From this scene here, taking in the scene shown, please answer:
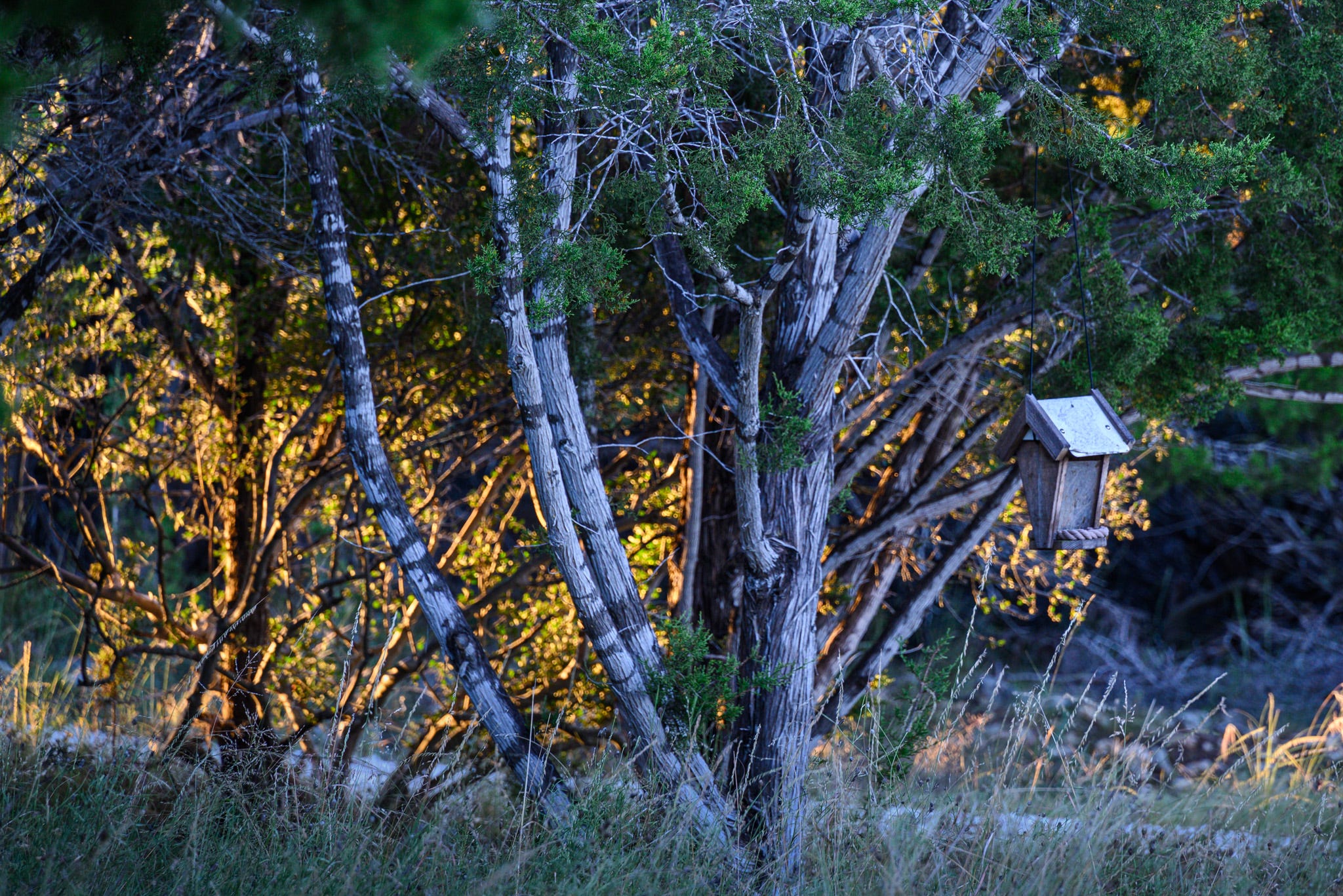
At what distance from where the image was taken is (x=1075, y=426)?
3.34 meters

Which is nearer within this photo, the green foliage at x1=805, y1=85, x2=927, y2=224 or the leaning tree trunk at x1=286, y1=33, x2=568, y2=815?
the green foliage at x1=805, y1=85, x2=927, y2=224

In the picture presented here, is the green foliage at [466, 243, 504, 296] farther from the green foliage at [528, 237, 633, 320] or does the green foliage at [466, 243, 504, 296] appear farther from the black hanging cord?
the black hanging cord

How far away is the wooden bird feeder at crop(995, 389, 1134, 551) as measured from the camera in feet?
10.9

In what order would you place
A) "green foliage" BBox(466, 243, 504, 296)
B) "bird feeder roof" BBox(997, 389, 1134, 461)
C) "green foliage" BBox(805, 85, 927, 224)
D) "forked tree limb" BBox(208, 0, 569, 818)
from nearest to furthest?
1. "green foliage" BBox(805, 85, 927, 224)
2. "green foliage" BBox(466, 243, 504, 296)
3. "bird feeder roof" BBox(997, 389, 1134, 461)
4. "forked tree limb" BBox(208, 0, 569, 818)

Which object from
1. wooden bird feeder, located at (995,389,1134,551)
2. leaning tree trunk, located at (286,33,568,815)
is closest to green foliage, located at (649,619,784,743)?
leaning tree trunk, located at (286,33,568,815)

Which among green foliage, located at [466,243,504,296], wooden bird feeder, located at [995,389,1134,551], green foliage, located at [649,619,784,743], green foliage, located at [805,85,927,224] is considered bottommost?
green foliage, located at [649,619,784,743]

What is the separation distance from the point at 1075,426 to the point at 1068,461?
0.40 feet

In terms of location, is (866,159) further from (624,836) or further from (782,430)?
(624,836)

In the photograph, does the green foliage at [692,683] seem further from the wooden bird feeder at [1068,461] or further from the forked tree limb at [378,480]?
the wooden bird feeder at [1068,461]

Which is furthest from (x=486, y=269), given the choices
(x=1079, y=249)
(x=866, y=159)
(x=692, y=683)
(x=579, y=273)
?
(x=1079, y=249)

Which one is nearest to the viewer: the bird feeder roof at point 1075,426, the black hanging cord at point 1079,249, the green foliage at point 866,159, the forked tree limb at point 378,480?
the green foliage at point 866,159

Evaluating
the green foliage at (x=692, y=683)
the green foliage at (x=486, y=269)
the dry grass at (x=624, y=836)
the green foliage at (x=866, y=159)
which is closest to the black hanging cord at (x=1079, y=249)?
the green foliage at (x=866, y=159)

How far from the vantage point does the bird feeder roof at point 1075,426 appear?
10.8 feet

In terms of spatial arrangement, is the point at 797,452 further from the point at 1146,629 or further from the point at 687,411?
the point at 1146,629
